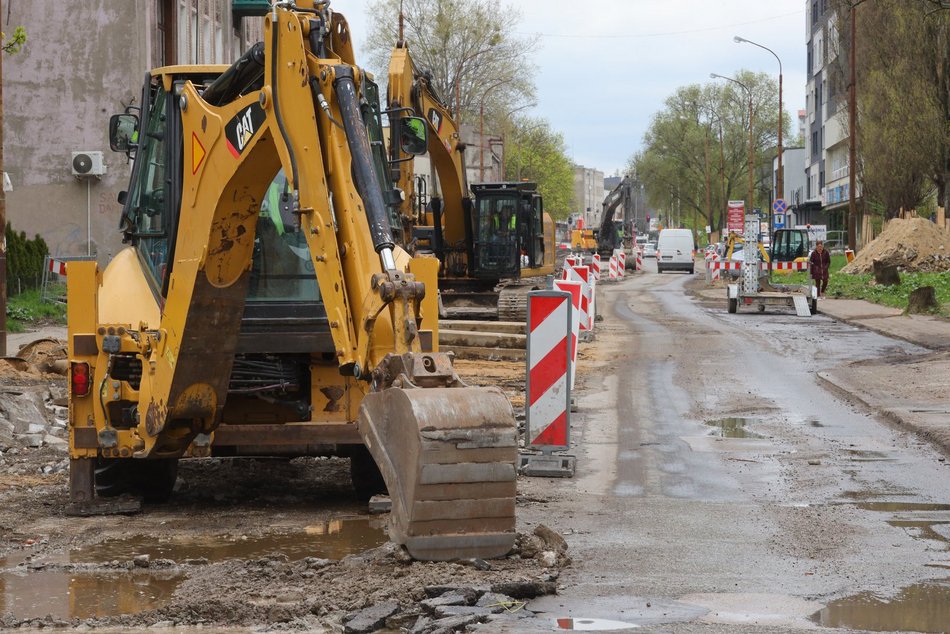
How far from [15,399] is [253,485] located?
446 centimetres

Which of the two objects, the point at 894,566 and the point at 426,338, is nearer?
the point at 894,566

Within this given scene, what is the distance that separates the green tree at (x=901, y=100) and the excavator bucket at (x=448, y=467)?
147 ft

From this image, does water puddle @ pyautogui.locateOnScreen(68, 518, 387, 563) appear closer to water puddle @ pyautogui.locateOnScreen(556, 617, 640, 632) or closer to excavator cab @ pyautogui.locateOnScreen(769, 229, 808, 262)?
water puddle @ pyautogui.locateOnScreen(556, 617, 640, 632)

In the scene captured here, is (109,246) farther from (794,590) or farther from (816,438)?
(794,590)

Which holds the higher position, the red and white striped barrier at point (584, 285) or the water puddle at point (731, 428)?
the red and white striped barrier at point (584, 285)

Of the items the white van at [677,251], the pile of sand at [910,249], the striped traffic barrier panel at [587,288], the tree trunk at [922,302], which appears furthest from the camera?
the white van at [677,251]

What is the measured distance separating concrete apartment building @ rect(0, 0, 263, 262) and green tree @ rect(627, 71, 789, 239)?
8224cm

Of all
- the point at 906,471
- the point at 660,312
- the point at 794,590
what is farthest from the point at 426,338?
the point at 660,312

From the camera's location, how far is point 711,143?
11531 centimetres

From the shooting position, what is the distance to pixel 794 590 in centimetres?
628

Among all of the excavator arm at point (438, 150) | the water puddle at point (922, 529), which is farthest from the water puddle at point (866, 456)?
the excavator arm at point (438, 150)

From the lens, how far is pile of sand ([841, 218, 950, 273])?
166 feet

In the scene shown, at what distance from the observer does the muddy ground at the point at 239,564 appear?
5.83 metres

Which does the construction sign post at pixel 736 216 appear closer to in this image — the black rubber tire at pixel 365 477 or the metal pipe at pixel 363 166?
the black rubber tire at pixel 365 477
